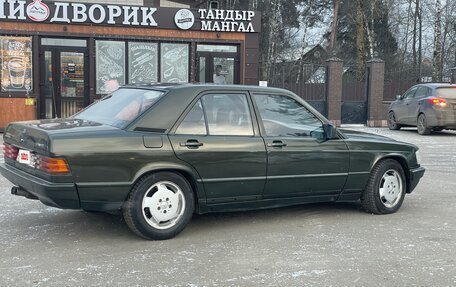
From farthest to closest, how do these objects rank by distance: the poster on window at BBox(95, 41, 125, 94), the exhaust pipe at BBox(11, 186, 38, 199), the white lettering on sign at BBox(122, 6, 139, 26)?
the poster on window at BBox(95, 41, 125, 94)
the white lettering on sign at BBox(122, 6, 139, 26)
the exhaust pipe at BBox(11, 186, 38, 199)

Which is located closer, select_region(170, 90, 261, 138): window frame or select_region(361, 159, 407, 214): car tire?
select_region(170, 90, 261, 138): window frame

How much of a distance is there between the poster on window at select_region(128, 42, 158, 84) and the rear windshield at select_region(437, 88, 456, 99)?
335 inches

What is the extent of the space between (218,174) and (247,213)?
1230mm

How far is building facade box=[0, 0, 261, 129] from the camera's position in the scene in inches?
599

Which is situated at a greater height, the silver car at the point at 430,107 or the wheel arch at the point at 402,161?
the silver car at the point at 430,107

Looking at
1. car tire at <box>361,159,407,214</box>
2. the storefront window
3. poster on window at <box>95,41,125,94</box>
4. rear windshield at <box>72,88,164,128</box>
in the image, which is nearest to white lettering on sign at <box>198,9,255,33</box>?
the storefront window

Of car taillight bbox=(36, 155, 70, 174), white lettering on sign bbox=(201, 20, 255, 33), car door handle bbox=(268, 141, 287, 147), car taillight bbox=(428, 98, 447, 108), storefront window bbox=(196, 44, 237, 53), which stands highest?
white lettering on sign bbox=(201, 20, 255, 33)

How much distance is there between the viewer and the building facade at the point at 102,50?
1522 centimetres

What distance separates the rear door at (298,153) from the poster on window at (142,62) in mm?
11066

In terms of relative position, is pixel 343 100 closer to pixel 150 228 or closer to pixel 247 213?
pixel 247 213

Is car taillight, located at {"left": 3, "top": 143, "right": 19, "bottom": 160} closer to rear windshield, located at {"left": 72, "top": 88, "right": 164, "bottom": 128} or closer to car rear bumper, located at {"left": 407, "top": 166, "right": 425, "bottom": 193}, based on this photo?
rear windshield, located at {"left": 72, "top": 88, "right": 164, "bottom": 128}

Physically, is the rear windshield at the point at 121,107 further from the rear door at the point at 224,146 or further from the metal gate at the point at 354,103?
the metal gate at the point at 354,103

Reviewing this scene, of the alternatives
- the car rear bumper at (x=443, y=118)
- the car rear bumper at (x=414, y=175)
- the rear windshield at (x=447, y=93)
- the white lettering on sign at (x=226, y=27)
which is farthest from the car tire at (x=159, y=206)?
the rear windshield at (x=447, y=93)

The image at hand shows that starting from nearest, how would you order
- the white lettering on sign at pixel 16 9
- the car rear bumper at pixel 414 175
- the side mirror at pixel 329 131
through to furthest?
1. the side mirror at pixel 329 131
2. the car rear bumper at pixel 414 175
3. the white lettering on sign at pixel 16 9
